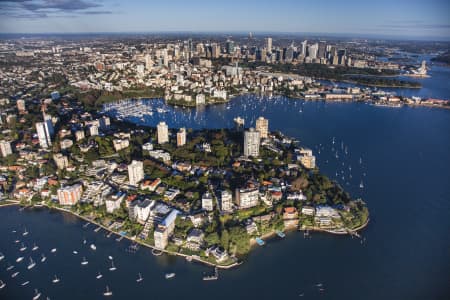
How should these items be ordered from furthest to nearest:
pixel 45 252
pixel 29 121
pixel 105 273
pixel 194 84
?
1. pixel 194 84
2. pixel 29 121
3. pixel 45 252
4. pixel 105 273

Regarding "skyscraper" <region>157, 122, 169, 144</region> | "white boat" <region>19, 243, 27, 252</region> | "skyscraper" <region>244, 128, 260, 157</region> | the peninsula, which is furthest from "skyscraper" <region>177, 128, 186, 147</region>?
"white boat" <region>19, 243, 27, 252</region>

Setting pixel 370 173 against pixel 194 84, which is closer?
pixel 370 173

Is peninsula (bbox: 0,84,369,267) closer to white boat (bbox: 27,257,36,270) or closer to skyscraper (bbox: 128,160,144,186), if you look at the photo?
skyscraper (bbox: 128,160,144,186)

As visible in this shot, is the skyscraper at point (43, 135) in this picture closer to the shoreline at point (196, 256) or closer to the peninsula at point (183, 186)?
the peninsula at point (183, 186)

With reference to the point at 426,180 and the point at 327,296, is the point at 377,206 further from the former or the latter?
the point at 327,296

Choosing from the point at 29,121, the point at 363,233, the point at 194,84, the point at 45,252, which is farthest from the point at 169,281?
the point at 194,84

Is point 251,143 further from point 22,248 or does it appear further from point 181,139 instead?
point 22,248
